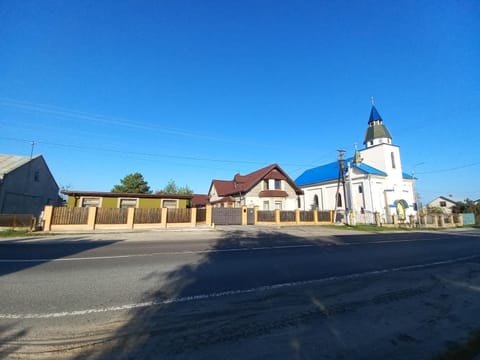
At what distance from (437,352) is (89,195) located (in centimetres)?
2658

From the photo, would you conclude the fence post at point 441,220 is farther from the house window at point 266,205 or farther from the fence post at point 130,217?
the fence post at point 130,217

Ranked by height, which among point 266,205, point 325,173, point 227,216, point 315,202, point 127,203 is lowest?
point 227,216

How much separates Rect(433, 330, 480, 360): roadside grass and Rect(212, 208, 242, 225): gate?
22.8 meters

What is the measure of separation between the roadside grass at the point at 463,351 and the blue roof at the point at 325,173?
121 feet

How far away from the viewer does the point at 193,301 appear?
13.7 feet

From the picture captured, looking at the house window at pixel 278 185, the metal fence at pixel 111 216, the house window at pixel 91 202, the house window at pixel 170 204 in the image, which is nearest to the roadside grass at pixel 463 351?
the metal fence at pixel 111 216

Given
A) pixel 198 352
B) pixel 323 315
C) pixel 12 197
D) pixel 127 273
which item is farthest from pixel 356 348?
pixel 12 197

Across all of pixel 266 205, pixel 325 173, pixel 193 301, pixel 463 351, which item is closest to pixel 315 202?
pixel 325 173

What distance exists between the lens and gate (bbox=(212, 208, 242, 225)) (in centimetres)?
2522

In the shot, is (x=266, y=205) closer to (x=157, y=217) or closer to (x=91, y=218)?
(x=157, y=217)

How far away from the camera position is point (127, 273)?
6.10 m

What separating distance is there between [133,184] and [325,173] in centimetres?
3728

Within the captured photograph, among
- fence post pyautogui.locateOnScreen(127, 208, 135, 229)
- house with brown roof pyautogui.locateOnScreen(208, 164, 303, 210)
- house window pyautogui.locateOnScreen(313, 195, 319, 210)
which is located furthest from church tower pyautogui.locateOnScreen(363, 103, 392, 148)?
fence post pyautogui.locateOnScreen(127, 208, 135, 229)

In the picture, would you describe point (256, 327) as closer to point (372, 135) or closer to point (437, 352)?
point (437, 352)
